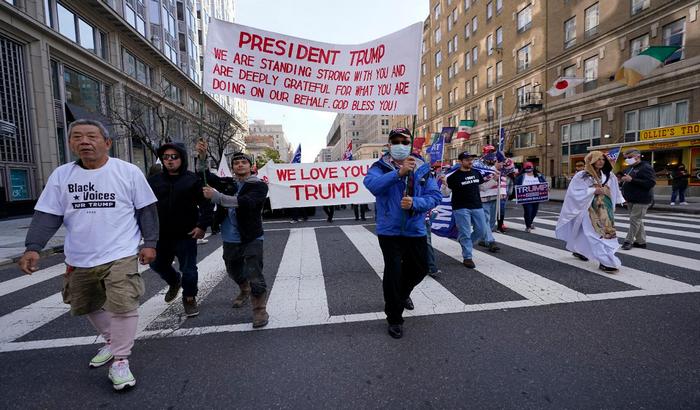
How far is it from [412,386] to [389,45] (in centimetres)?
450

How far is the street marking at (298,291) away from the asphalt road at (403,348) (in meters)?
0.03

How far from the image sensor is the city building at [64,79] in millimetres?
15094

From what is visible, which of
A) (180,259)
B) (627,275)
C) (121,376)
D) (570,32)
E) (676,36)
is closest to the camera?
(121,376)

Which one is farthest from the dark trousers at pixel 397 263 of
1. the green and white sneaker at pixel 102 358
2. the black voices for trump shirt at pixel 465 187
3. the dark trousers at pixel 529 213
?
the dark trousers at pixel 529 213

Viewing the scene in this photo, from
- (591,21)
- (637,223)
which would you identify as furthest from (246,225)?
(591,21)

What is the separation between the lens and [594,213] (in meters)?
5.38

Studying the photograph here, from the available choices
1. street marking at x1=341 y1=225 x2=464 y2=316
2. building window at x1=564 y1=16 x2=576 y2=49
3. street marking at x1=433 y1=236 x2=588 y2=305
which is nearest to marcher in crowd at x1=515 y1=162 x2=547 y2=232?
street marking at x1=433 y1=236 x2=588 y2=305

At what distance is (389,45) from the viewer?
512 cm

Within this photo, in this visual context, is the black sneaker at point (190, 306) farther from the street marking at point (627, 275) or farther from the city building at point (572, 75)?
the city building at point (572, 75)

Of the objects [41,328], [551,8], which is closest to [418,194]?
[41,328]

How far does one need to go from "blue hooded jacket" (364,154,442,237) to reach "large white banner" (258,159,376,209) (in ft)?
7.39

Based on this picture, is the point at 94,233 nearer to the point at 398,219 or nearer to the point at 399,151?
the point at 398,219

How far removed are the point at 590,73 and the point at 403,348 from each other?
29.4 meters

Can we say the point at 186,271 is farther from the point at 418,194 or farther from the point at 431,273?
the point at 431,273
